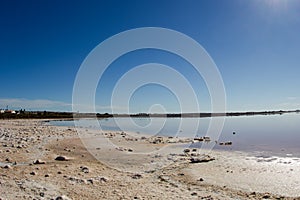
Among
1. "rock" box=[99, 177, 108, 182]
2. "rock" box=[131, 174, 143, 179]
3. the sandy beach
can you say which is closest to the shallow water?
the sandy beach

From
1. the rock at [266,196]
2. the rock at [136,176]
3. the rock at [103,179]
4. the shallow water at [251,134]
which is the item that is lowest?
the rock at [266,196]

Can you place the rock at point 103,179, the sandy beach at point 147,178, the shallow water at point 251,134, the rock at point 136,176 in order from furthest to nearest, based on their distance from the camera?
the shallow water at point 251,134 < the rock at point 136,176 < the rock at point 103,179 < the sandy beach at point 147,178

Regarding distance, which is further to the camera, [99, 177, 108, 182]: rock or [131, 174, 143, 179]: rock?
[131, 174, 143, 179]: rock

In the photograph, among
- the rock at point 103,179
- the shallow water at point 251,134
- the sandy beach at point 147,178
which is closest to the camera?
the sandy beach at point 147,178

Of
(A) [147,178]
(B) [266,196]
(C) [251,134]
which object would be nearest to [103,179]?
(A) [147,178]

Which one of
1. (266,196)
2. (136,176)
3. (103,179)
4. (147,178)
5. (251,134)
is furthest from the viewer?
(251,134)

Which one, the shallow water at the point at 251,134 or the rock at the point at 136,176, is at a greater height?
the shallow water at the point at 251,134

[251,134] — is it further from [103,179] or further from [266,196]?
[103,179]

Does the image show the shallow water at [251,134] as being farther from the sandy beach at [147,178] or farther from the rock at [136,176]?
the rock at [136,176]

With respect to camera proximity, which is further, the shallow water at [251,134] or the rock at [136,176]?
the shallow water at [251,134]

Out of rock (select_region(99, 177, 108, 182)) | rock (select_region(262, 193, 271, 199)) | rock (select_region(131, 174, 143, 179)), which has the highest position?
rock (select_region(99, 177, 108, 182))

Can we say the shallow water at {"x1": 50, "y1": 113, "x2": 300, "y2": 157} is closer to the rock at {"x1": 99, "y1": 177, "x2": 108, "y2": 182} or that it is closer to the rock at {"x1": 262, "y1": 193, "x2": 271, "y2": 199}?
the rock at {"x1": 262, "y1": 193, "x2": 271, "y2": 199}

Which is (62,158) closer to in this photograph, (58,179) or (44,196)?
(58,179)

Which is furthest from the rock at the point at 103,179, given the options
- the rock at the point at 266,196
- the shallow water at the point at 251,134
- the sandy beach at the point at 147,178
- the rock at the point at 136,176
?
the shallow water at the point at 251,134
